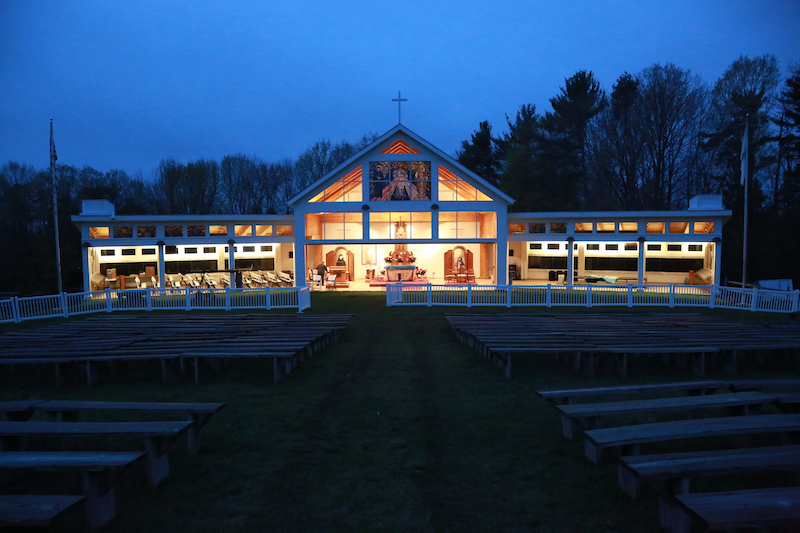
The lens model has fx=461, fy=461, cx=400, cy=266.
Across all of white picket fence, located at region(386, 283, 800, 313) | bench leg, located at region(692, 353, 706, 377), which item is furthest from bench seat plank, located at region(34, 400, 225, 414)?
white picket fence, located at region(386, 283, 800, 313)

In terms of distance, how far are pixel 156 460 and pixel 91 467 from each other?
0.83m

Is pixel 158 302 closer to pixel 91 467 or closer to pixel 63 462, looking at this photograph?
pixel 63 462

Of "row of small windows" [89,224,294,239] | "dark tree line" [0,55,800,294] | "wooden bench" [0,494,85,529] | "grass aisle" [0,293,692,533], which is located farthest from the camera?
"dark tree line" [0,55,800,294]

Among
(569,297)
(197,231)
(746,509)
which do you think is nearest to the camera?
(746,509)

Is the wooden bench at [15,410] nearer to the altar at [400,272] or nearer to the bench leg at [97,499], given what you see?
the bench leg at [97,499]

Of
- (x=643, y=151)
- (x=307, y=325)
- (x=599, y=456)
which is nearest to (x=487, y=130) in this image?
(x=643, y=151)

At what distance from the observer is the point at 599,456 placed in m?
4.62

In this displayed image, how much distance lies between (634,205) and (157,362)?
4071 centimetres

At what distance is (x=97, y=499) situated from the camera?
3.64 m

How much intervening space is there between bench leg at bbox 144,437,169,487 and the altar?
70.8 feet

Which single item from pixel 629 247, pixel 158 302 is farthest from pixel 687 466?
pixel 629 247

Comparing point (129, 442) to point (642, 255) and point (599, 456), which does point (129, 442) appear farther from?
point (642, 255)

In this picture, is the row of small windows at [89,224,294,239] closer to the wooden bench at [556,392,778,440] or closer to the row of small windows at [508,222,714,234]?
the row of small windows at [508,222,714,234]

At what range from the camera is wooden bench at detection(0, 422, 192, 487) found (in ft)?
13.7
